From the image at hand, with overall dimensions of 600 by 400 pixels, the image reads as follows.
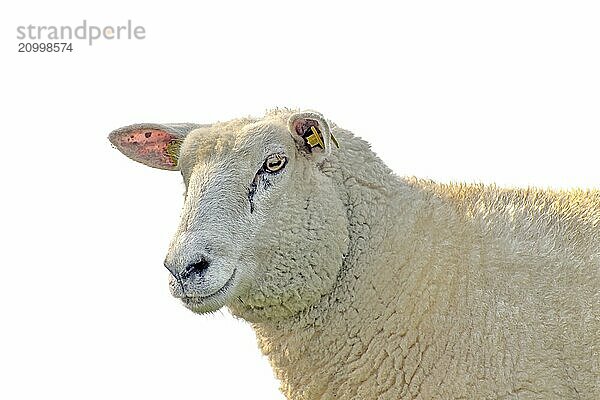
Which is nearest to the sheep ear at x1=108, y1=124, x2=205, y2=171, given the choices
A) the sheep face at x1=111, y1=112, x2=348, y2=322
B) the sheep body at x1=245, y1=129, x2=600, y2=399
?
the sheep face at x1=111, y1=112, x2=348, y2=322

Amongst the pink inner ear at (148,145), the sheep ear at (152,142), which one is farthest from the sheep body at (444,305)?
the pink inner ear at (148,145)

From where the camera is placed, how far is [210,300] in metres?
6.30

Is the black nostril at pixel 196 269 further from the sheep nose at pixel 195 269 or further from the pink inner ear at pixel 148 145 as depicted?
the pink inner ear at pixel 148 145

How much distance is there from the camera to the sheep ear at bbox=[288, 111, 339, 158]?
653cm

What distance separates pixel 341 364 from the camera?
6.92m

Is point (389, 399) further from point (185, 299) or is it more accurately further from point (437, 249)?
point (185, 299)

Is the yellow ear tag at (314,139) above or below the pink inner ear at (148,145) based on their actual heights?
below

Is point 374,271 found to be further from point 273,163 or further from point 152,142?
point 152,142

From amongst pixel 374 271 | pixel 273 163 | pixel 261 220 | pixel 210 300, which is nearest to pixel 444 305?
pixel 374 271

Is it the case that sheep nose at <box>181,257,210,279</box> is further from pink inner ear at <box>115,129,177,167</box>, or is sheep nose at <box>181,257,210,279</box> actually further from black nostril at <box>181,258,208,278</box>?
pink inner ear at <box>115,129,177,167</box>

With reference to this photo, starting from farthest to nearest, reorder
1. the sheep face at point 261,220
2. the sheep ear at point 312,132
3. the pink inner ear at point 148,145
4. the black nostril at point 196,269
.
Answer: the pink inner ear at point 148,145, the sheep ear at point 312,132, the sheep face at point 261,220, the black nostril at point 196,269

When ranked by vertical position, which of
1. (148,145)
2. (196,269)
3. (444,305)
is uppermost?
(148,145)

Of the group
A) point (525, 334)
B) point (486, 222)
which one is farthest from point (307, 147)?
point (525, 334)

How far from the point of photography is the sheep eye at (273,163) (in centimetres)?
664
